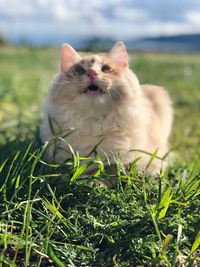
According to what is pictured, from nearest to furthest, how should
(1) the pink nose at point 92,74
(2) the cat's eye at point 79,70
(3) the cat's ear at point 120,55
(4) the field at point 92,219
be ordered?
(4) the field at point 92,219 < (1) the pink nose at point 92,74 < (2) the cat's eye at point 79,70 < (3) the cat's ear at point 120,55

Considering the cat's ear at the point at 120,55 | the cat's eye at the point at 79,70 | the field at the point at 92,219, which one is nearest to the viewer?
the field at the point at 92,219

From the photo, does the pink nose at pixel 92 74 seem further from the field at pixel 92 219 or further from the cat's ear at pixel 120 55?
the field at pixel 92 219

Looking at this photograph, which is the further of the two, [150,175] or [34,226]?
[150,175]

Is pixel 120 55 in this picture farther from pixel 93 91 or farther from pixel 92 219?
pixel 92 219

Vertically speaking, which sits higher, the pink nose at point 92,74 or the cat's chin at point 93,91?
the pink nose at point 92,74

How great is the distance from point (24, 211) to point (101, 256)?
425mm

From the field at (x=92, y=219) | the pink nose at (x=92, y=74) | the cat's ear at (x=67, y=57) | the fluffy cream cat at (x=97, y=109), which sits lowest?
the field at (x=92, y=219)

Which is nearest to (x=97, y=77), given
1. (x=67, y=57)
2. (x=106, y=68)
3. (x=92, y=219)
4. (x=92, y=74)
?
(x=92, y=74)

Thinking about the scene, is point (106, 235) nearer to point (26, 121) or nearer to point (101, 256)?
point (101, 256)

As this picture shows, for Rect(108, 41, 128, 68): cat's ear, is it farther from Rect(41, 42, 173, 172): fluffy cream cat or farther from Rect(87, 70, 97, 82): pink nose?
Rect(87, 70, 97, 82): pink nose

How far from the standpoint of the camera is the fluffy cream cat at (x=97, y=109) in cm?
286

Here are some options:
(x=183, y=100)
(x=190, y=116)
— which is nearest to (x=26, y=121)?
(x=190, y=116)

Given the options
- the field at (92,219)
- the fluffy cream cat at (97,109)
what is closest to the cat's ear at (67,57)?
the fluffy cream cat at (97,109)

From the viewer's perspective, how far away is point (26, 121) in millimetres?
4762
